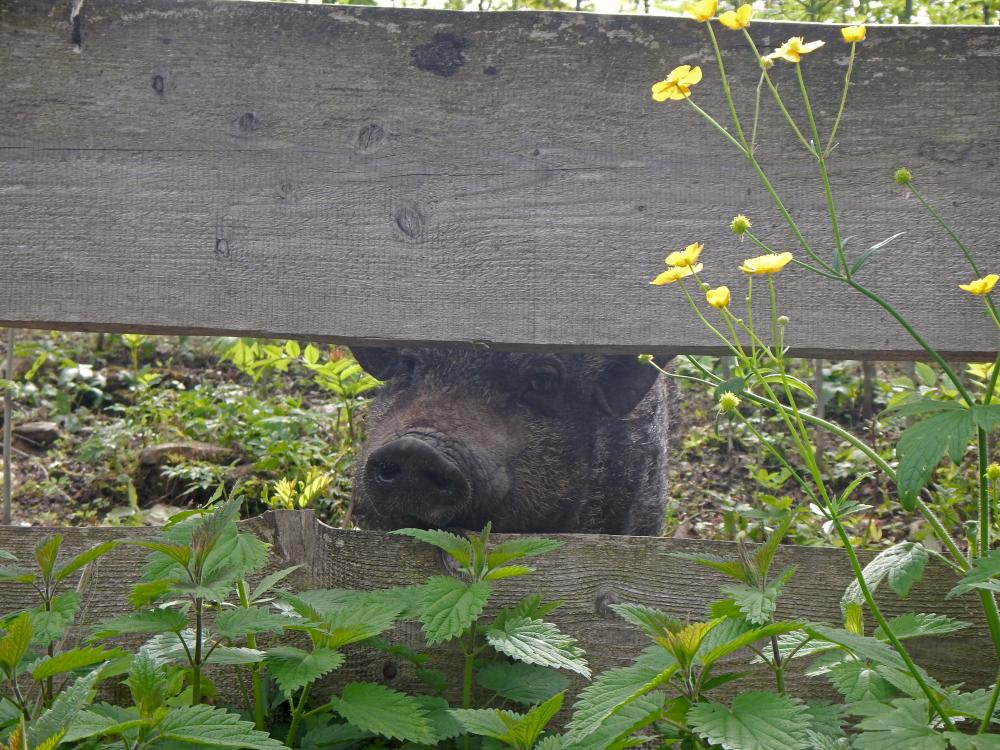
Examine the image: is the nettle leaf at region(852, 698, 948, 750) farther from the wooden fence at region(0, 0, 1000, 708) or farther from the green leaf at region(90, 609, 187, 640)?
the wooden fence at region(0, 0, 1000, 708)

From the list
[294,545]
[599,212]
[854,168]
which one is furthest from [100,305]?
[854,168]

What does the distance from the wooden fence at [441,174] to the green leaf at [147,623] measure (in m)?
0.93

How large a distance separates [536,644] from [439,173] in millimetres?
1216

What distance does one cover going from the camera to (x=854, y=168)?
252cm

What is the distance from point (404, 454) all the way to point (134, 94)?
122 centimetres

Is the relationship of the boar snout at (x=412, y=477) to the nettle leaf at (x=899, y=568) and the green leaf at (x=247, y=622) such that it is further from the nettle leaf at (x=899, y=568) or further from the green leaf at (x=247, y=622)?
the nettle leaf at (x=899, y=568)

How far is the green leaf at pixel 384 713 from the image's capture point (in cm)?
157

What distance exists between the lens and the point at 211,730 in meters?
1.36

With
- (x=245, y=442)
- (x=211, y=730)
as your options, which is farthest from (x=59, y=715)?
(x=245, y=442)

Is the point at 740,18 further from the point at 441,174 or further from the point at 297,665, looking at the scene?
the point at 297,665

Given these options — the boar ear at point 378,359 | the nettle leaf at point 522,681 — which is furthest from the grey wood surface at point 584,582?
the boar ear at point 378,359

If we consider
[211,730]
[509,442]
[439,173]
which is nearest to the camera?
[211,730]

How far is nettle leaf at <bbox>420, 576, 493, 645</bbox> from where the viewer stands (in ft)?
5.41

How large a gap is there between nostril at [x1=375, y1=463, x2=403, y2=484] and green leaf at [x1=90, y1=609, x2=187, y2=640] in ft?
4.81
